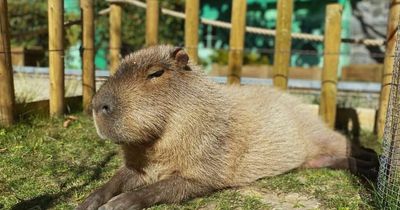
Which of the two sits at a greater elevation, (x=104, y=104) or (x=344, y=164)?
(x=104, y=104)

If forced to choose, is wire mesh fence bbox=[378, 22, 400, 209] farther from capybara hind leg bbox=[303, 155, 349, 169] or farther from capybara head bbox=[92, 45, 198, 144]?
capybara head bbox=[92, 45, 198, 144]

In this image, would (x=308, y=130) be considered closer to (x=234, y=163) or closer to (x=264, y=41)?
(x=234, y=163)

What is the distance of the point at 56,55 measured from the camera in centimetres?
430

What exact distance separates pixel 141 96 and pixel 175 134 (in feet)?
1.08

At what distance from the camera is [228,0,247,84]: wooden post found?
4953mm

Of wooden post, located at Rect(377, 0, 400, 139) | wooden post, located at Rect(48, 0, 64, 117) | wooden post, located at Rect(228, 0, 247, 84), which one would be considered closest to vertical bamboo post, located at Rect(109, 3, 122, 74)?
wooden post, located at Rect(48, 0, 64, 117)

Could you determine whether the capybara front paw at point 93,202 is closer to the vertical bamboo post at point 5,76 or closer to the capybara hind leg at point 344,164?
the vertical bamboo post at point 5,76

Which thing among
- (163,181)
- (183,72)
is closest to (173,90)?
(183,72)

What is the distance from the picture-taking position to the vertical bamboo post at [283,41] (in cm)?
487

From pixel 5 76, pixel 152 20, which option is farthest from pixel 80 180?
pixel 152 20

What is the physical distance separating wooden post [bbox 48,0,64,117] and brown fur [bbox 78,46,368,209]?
1.46 meters

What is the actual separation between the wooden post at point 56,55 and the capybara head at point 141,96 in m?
1.50

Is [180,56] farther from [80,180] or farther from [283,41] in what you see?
[283,41]

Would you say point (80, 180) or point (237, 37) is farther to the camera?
point (237, 37)
